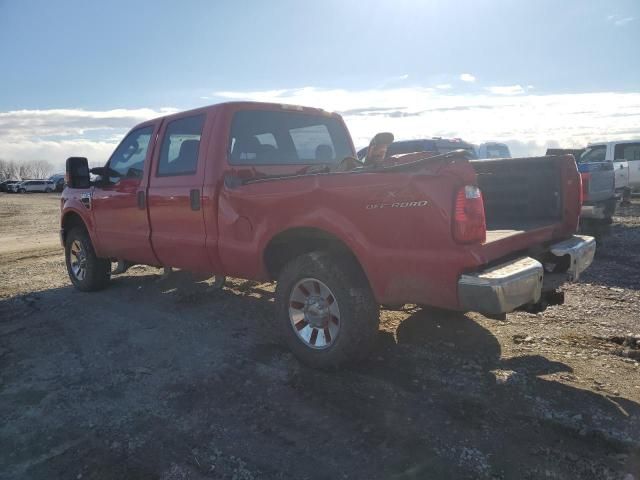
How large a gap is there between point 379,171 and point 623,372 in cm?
227

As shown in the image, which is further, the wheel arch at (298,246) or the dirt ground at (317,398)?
the wheel arch at (298,246)

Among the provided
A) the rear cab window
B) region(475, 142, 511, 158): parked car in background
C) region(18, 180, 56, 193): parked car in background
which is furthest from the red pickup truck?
region(18, 180, 56, 193): parked car in background

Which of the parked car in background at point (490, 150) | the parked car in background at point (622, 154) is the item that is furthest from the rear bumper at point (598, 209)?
the parked car in background at point (490, 150)

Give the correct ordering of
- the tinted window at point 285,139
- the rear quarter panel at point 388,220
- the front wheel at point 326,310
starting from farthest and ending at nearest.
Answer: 1. the tinted window at point 285,139
2. the front wheel at point 326,310
3. the rear quarter panel at point 388,220

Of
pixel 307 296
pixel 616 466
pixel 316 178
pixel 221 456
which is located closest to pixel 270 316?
pixel 307 296

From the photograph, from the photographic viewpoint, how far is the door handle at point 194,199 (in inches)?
170

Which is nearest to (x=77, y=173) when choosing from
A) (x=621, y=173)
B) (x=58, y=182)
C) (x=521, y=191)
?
(x=521, y=191)

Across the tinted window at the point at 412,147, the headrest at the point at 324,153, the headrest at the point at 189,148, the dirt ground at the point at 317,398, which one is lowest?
the dirt ground at the point at 317,398

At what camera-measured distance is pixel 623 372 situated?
3.44 m

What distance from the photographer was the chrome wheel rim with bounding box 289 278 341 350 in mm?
3539

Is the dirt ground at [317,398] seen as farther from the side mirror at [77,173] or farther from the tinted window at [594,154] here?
the tinted window at [594,154]

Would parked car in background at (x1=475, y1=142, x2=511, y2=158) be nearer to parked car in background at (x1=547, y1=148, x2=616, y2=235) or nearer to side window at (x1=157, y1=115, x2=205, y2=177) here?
parked car in background at (x1=547, y1=148, x2=616, y2=235)

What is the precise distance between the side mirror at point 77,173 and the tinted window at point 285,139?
7.94 feet

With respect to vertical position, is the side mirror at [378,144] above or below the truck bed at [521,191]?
above
